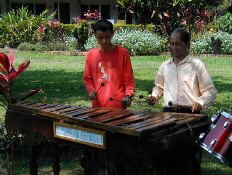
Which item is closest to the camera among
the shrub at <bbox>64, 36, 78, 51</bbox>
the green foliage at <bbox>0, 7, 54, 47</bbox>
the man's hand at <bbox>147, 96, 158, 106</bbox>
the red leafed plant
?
the man's hand at <bbox>147, 96, 158, 106</bbox>

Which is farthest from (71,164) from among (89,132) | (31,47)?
(31,47)

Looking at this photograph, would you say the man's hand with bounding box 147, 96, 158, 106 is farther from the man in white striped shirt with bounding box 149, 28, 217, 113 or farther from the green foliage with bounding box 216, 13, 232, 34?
the green foliage with bounding box 216, 13, 232, 34

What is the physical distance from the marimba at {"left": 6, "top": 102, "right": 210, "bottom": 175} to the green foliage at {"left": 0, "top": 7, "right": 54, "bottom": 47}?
731 inches

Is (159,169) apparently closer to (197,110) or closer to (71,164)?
(197,110)

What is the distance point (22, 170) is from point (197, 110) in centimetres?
253

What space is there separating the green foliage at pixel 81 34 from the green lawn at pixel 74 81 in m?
2.17

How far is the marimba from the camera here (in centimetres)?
382

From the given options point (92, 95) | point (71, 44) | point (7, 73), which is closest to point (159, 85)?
point (92, 95)

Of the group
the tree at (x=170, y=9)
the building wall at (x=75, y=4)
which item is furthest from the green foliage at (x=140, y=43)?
the building wall at (x=75, y=4)

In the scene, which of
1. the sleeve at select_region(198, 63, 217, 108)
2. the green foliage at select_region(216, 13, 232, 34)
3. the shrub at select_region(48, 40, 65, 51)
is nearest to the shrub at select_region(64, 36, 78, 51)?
the shrub at select_region(48, 40, 65, 51)

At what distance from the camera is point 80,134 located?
13.9 feet

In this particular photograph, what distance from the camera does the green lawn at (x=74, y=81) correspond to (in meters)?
6.21

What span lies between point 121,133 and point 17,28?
19735 millimetres

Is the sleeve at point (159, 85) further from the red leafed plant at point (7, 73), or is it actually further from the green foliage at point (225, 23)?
the green foliage at point (225, 23)
